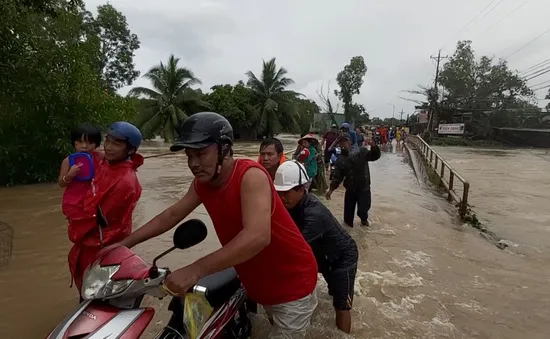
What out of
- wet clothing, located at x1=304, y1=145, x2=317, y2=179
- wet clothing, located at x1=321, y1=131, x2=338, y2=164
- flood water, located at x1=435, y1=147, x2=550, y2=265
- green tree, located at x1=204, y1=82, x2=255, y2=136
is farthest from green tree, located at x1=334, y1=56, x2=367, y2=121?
wet clothing, located at x1=304, y1=145, x2=317, y2=179

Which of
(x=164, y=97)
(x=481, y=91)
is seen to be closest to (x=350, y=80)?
(x=481, y=91)

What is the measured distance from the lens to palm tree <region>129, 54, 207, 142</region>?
31031 mm

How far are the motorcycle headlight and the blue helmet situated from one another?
1.13 m

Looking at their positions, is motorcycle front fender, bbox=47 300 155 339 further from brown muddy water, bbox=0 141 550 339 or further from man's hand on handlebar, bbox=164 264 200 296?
brown muddy water, bbox=0 141 550 339

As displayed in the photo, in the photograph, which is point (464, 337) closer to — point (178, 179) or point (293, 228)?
point (293, 228)

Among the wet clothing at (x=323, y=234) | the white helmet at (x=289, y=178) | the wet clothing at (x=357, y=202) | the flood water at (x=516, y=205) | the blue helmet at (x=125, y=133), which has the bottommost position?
the flood water at (x=516, y=205)

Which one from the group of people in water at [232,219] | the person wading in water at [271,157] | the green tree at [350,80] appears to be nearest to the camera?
the group of people in water at [232,219]

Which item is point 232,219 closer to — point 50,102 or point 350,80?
point 50,102

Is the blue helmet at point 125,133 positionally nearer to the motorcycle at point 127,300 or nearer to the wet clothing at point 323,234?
the motorcycle at point 127,300

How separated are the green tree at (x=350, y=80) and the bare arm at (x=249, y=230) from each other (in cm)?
4889

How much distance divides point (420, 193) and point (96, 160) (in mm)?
10091

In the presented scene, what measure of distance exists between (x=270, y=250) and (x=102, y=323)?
0.84 meters

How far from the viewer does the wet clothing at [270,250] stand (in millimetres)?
1919

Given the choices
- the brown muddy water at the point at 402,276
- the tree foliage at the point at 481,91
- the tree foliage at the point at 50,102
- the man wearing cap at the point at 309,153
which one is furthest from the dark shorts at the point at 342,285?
the tree foliage at the point at 481,91
